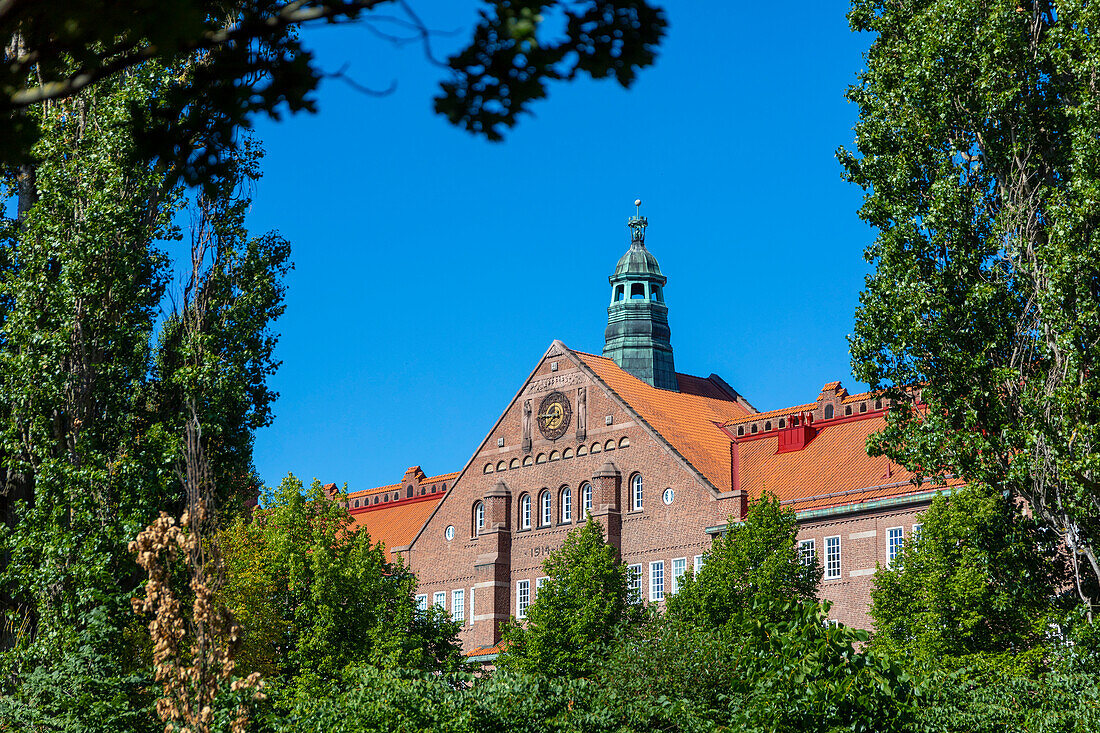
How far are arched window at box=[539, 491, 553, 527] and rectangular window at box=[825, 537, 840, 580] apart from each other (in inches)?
533

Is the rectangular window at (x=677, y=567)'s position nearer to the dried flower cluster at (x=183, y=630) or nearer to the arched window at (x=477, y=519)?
the arched window at (x=477, y=519)

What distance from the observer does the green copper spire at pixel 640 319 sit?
230 ft

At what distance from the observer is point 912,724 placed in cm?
1705

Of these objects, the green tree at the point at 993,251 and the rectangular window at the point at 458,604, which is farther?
the rectangular window at the point at 458,604

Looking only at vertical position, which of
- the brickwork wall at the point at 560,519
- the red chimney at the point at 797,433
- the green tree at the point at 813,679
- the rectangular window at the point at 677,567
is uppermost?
the red chimney at the point at 797,433

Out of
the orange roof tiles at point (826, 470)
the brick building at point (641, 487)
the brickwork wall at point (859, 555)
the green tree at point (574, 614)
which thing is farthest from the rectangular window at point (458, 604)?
the brickwork wall at point (859, 555)

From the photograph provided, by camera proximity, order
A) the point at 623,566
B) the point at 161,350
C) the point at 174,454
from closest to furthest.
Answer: the point at 174,454, the point at 161,350, the point at 623,566

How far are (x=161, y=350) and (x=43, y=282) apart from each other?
2733 mm

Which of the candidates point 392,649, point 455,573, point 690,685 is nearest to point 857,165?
point 690,685

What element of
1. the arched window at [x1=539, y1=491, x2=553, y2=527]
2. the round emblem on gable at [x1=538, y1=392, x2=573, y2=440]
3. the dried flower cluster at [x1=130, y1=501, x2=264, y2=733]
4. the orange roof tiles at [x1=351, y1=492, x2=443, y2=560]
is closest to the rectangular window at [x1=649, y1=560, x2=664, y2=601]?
the arched window at [x1=539, y1=491, x2=553, y2=527]

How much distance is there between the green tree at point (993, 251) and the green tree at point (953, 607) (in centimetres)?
569

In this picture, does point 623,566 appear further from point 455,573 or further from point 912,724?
point 912,724

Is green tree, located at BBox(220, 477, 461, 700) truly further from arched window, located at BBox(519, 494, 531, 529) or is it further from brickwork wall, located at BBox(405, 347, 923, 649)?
arched window, located at BBox(519, 494, 531, 529)

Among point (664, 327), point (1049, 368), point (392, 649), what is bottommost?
point (392, 649)
